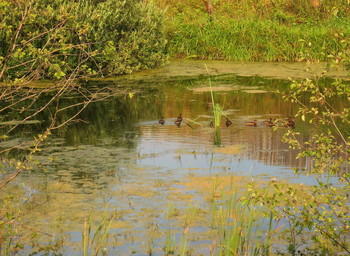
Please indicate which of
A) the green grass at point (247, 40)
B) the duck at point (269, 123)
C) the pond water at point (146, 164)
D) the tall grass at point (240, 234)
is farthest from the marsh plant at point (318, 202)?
the green grass at point (247, 40)

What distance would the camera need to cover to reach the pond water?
297 inches

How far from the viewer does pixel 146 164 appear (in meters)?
10.6

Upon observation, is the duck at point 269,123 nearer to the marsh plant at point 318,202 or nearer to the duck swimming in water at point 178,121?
the duck swimming in water at point 178,121

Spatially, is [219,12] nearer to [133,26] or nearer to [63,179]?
[133,26]

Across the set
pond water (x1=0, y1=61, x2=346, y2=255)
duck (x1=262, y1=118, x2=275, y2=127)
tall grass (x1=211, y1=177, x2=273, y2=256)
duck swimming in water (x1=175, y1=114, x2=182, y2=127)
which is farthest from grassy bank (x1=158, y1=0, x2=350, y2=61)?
tall grass (x1=211, y1=177, x2=273, y2=256)

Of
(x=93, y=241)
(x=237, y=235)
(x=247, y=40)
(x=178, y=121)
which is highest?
(x=237, y=235)

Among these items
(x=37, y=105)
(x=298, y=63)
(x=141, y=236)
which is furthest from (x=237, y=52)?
(x=141, y=236)

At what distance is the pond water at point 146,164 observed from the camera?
7551 mm

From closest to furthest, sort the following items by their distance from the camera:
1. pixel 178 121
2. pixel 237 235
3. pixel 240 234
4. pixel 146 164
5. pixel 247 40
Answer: pixel 237 235 < pixel 240 234 < pixel 146 164 < pixel 178 121 < pixel 247 40

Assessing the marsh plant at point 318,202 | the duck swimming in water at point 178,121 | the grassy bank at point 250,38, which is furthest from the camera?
the grassy bank at point 250,38

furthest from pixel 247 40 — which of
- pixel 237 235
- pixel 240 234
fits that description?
pixel 237 235

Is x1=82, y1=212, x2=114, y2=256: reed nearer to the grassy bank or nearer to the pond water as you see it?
the pond water

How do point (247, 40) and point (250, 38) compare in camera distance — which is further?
point (247, 40)

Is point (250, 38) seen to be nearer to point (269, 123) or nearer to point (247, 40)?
point (247, 40)
